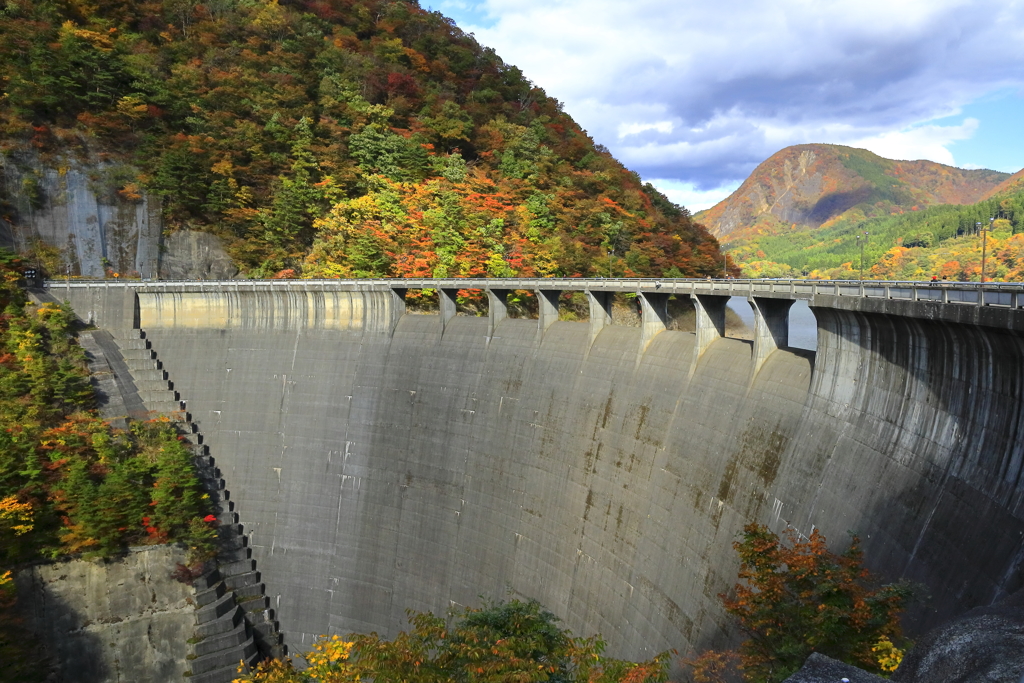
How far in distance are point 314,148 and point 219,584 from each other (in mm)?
27833

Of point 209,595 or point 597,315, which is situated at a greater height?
point 597,315

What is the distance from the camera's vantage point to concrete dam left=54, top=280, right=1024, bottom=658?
1278 centimetres

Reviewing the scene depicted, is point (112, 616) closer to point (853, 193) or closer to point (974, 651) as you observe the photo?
point (974, 651)

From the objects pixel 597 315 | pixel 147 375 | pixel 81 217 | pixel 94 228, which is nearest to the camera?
pixel 597 315

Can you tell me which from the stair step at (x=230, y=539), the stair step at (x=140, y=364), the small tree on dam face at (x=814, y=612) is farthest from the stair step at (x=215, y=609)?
the small tree on dam face at (x=814, y=612)

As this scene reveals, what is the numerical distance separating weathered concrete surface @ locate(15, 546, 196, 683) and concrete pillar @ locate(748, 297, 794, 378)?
77.3 feet

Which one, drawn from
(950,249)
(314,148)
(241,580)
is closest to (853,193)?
(950,249)

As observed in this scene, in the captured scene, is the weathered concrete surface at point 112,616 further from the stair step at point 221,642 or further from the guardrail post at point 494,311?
the guardrail post at point 494,311

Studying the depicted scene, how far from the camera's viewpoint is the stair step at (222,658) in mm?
27359

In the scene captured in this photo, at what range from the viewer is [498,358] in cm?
2941

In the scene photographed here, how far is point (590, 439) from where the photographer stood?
24.7 m

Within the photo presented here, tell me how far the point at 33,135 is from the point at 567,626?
37725 mm

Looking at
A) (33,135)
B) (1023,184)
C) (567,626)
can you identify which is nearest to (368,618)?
(567,626)

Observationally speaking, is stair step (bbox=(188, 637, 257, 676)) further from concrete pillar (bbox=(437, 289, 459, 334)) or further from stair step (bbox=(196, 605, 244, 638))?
concrete pillar (bbox=(437, 289, 459, 334))
